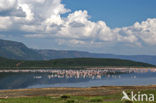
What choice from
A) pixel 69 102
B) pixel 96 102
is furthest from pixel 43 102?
pixel 96 102

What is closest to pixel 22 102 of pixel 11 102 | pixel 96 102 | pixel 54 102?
pixel 11 102

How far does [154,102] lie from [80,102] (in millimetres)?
11770

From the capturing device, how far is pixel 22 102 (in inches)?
1797

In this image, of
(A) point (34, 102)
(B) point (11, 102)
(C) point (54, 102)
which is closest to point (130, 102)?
(C) point (54, 102)

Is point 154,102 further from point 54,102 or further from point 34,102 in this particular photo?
point 34,102

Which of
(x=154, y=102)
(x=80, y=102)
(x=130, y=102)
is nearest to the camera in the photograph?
(x=130, y=102)

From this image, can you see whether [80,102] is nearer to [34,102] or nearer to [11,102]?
[34,102]

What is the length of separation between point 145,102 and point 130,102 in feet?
11.0

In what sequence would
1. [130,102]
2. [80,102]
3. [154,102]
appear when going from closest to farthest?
[130,102]
[154,102]
[80,102]

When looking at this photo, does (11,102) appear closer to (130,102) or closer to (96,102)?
(96,102)

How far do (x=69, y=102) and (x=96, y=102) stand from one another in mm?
4410

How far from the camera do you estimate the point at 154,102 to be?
134ft

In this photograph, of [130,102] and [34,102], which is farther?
[34,102]

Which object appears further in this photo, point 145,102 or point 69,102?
point 69,102
